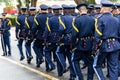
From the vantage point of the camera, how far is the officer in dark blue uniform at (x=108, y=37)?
25.4 feet

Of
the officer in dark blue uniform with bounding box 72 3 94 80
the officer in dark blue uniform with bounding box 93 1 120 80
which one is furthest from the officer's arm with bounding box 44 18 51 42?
the officer in dark blue uniform with bounding box 93 1 120 80

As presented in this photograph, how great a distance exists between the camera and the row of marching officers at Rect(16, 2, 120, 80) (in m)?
7.79

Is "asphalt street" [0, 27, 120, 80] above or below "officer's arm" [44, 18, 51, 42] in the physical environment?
below

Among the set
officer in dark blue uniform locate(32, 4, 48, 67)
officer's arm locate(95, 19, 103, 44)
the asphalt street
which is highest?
officer's arm locate(95, 19, 103, 44)

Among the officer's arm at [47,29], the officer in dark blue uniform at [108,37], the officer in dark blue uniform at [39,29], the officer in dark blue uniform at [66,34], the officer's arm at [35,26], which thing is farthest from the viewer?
the officer's arm at [35,26]

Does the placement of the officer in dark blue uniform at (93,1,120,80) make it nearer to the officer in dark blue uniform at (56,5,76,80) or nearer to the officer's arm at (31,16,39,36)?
the officer in dark blue uniform at (56,5,76,80)

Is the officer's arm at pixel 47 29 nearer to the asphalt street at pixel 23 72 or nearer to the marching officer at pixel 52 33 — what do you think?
the marching officer at pixel 52 33

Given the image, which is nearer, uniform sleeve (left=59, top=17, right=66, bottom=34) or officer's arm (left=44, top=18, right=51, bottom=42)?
uniform sleeve (left=59, top=17, right=66, bottom=34)

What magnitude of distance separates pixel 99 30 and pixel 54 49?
306cm

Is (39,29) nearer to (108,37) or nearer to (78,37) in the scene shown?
(78,37)

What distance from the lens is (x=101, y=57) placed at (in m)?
7.91

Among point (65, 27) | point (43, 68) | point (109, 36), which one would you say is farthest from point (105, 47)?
point (43, 68)

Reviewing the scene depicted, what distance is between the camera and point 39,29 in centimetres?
1132

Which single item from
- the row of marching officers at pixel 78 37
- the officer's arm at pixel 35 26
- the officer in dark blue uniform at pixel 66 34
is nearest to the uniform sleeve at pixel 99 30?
the row of marching officers at pixel 78 37
